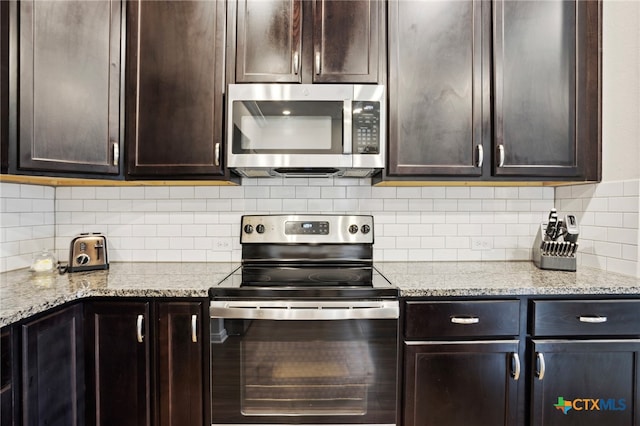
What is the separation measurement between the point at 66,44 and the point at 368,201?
1634 mm

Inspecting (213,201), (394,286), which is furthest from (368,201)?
(213,201)

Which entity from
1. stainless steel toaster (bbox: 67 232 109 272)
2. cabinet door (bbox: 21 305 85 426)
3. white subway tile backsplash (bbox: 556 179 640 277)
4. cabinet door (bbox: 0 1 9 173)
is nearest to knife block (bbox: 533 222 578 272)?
→ white subway tile backsplash (bbox: 556 179 640 277)

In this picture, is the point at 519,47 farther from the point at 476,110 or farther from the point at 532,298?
the point at 532,298

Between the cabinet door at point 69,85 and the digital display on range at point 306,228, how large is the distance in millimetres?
896

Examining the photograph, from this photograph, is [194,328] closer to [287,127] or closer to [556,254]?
[287,127]

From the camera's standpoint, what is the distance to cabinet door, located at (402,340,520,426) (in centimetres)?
142

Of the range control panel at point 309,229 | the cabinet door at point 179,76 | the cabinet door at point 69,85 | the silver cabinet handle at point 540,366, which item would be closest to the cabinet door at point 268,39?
the cabinet door at point 179,76

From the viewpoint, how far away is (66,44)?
153cm

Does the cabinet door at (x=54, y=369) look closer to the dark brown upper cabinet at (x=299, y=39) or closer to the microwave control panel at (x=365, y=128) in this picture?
the dark brown upper cabinet at (x=299, y=39)

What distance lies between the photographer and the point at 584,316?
1422mm

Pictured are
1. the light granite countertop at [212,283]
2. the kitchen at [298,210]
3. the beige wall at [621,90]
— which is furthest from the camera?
the kitchen at [298,210]

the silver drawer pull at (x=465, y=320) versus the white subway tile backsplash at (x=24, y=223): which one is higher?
the white subway tile backsplash at (x=24, y=223)

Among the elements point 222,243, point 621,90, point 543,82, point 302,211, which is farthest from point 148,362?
point 621,90

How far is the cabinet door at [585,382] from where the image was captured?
1.42 meters
